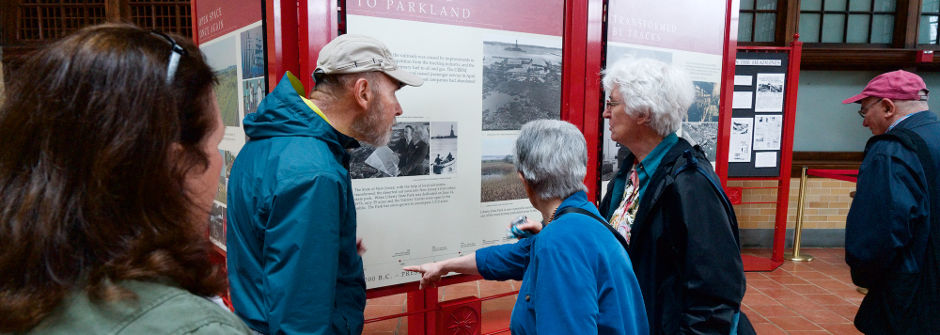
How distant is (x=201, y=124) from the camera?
75 cm

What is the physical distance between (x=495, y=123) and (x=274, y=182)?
1346 mm

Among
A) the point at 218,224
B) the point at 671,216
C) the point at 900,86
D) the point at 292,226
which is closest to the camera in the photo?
the point at 292,226

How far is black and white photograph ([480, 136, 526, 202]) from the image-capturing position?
8.24 feet

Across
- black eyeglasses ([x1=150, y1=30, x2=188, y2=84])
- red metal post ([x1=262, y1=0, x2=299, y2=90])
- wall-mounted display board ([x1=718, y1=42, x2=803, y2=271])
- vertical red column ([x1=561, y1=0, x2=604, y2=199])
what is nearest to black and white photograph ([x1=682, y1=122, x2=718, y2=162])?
vertical red column ([x1=561, y1=0, x2=604, y2=199])

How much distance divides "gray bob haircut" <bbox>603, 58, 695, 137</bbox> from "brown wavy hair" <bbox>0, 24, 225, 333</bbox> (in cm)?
154

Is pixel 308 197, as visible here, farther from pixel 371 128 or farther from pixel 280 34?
pixel 280 34

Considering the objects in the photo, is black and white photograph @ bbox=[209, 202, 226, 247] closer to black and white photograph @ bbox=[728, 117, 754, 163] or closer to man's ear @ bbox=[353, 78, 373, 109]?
man's ear @ bbox=[353, 78, 373, 109]

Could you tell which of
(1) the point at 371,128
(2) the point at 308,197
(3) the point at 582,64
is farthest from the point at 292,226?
(3) the point at 582,64

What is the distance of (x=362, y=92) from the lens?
171cm

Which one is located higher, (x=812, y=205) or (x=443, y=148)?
(x=443, y=148)

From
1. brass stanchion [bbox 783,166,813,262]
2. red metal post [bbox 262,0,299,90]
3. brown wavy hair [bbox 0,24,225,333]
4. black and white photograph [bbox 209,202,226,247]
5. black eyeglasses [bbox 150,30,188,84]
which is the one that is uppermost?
red metal post [bbox 262,0,299,90]

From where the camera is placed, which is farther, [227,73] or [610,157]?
[610,157]

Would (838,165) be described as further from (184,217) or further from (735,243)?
(184,217)

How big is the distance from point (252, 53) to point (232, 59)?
0.98ft
